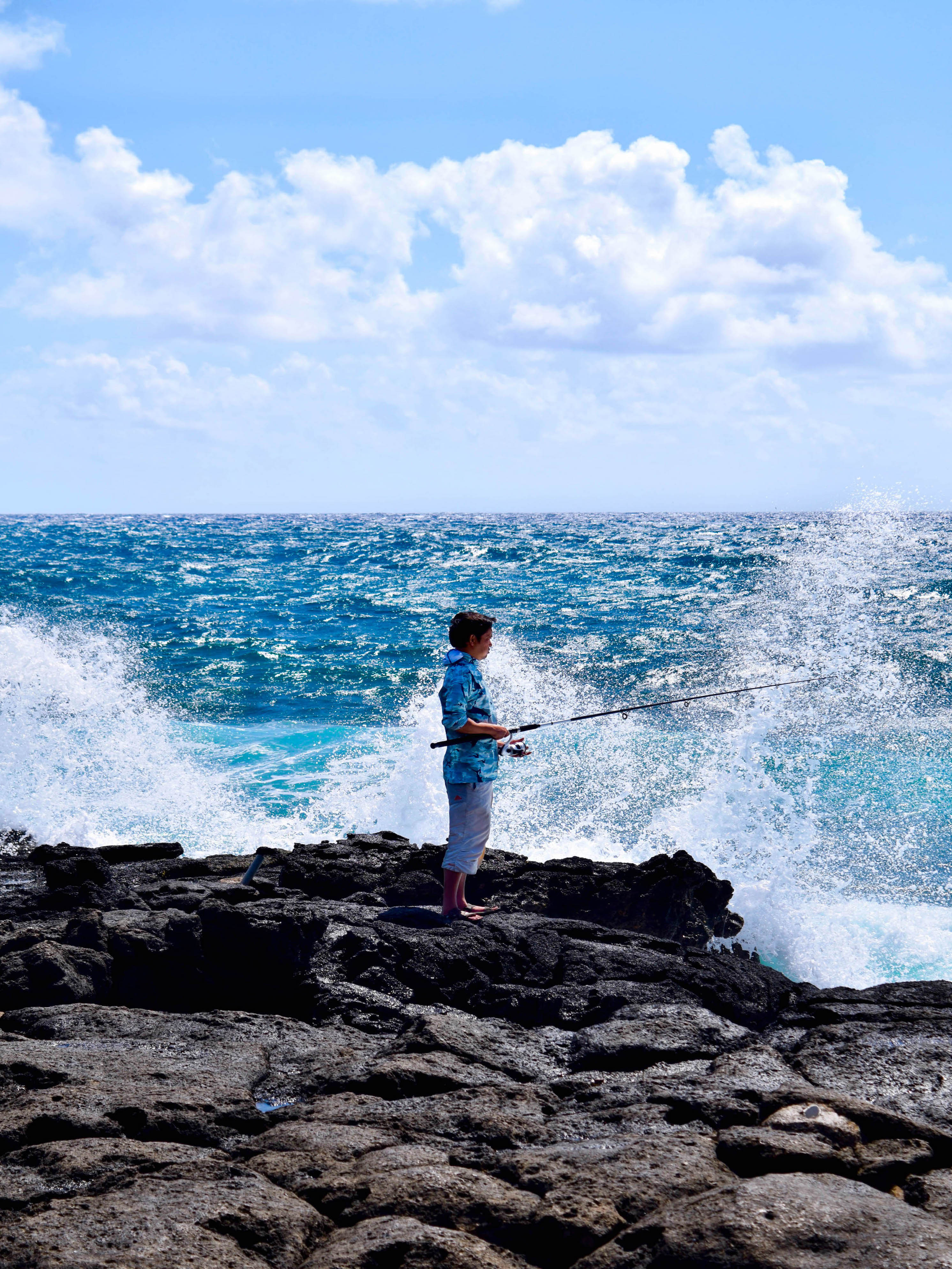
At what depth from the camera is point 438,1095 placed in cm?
298

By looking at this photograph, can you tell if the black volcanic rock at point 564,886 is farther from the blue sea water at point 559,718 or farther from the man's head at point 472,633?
the man's head at point 472,633

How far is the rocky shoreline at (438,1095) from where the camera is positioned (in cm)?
217

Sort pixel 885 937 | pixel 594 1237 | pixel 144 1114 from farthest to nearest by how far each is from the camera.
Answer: pixel 885 937, pixel 144 1114, pixel 594 1237

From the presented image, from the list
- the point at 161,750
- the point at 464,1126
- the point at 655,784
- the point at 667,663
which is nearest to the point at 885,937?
the point at 655,784

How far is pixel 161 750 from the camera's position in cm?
1204

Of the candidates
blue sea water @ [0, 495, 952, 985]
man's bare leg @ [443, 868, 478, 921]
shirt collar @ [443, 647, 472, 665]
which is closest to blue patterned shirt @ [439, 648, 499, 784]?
shirt collar @ [443, 647, 472, 665]

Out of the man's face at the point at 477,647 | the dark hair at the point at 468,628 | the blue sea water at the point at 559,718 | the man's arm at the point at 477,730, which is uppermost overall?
the dark hair at the point at 468,628

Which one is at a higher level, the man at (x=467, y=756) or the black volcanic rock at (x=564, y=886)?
the man at (x=467, y=756)

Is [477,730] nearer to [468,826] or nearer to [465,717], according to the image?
[465,717]

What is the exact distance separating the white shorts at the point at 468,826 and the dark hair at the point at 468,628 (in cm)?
70

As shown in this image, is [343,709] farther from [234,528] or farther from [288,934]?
[234,528]

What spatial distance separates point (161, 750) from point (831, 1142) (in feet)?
34.6

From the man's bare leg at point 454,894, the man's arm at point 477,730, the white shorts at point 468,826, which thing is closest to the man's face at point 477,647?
the man's arm at point 477,730

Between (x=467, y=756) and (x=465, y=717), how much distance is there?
219 millimetres
